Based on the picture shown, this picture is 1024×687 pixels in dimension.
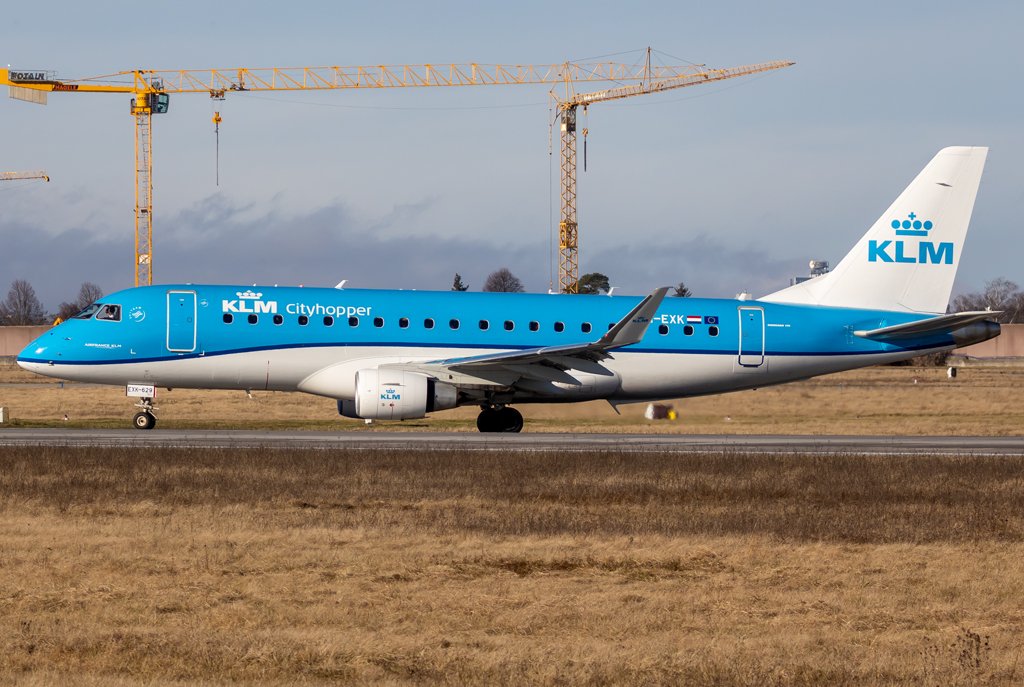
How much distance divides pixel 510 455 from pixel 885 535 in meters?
10.5

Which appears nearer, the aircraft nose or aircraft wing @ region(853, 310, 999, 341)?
the aircraft nose

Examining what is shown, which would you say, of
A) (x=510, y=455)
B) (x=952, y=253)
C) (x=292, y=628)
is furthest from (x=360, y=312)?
(x=292, y=628)

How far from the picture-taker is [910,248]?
38125mm

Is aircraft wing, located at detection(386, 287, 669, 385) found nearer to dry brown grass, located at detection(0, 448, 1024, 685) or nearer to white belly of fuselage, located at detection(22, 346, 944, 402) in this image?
white belly of fuselage, located at detection(22, 346, 944, 402)

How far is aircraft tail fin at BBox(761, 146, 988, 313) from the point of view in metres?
38.0

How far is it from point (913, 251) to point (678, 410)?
8.17 m

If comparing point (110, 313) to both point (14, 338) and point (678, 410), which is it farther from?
point (14, 338)

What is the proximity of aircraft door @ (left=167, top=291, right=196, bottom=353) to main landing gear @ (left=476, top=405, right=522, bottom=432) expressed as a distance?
7.90 m

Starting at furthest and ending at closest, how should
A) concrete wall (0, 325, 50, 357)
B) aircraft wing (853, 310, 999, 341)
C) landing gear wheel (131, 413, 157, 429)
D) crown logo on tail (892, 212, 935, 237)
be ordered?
concrete wall (0, 325, 50, 357) → crown logo on tail (892, 212, 935, 237) → aircraft wing (853, 310, 999, 341) → landing gear wheel (131, 413, 157, 429)

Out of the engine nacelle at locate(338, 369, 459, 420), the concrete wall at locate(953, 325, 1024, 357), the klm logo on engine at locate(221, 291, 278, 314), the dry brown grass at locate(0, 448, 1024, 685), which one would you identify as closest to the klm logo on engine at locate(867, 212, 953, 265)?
the engine nacelle at locate(338, 369, 459, 420)

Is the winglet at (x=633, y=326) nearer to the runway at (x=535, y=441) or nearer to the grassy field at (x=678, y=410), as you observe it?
the runway at (x=535, y=441)

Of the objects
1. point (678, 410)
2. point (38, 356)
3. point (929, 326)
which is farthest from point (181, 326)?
point (929, 326)

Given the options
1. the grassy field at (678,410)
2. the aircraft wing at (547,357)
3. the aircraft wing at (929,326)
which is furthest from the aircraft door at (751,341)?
the aircraft wing at (547,357)

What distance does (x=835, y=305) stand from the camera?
124ft
